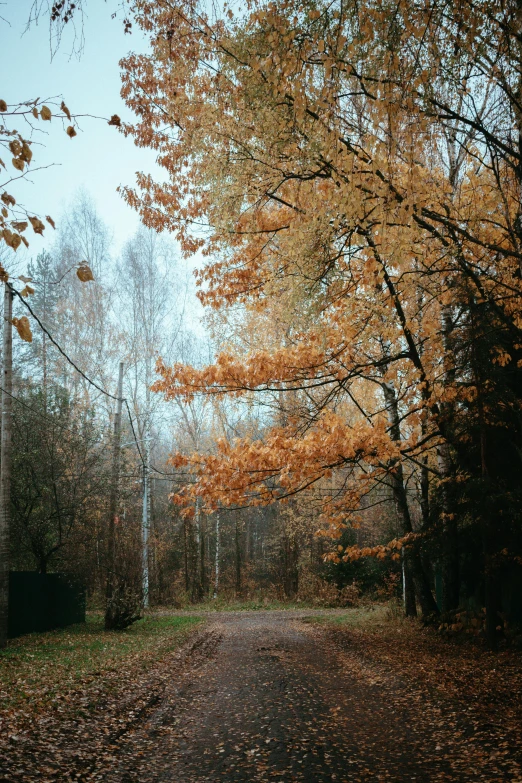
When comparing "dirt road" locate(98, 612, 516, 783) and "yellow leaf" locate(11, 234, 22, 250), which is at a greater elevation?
"yellow leaf" locate(11, 234, 22, 250)

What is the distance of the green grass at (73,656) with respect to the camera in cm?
684

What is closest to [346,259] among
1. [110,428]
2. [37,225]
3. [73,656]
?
[37,225]

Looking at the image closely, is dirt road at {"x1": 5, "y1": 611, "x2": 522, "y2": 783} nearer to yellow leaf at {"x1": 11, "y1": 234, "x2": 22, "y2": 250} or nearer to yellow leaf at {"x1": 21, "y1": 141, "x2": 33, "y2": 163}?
yellow leaf at {"x1": 11, "y1": 234, "x2": 22, "y2": 250}

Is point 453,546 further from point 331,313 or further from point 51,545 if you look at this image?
point 51,545

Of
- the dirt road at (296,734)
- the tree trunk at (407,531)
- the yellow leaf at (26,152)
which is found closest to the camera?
the yellow leaf at (26,152)

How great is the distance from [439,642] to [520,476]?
11.1 feet

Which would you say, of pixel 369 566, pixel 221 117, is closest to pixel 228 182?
pixel 221 117

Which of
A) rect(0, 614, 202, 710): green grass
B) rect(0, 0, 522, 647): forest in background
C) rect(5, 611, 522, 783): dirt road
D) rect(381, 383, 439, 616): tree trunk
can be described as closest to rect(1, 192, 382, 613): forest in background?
rect(0, 0, 522, 647): forest in background

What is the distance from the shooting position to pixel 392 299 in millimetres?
7270

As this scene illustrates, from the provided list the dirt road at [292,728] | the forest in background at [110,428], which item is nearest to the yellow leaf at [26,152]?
the dirt road at [292,728]

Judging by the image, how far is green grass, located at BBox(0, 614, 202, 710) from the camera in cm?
684

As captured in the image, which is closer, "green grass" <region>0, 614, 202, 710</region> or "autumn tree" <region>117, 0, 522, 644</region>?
"autumn tree" <region>117, 0, 522, 644</region>

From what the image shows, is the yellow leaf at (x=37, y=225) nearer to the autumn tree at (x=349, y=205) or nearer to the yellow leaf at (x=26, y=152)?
the yellow leaf at (x=26, y=152)

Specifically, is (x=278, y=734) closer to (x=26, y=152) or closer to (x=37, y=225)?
(x=37, y=225)
